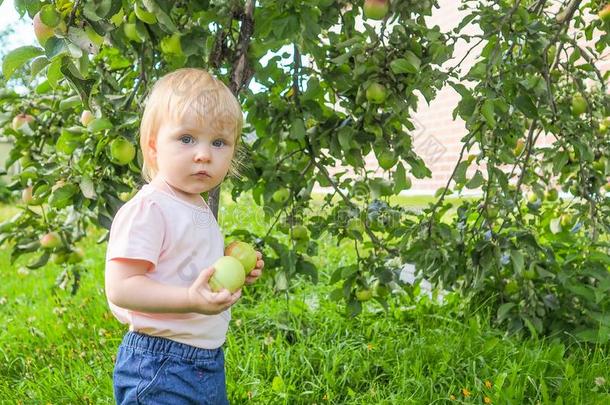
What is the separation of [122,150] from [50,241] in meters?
0.67

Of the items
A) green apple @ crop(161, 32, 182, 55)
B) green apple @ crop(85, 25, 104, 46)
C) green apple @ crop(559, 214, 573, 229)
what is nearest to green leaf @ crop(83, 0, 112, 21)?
green apple @ crop(85, 25, 104, 46)

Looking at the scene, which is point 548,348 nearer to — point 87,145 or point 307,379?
point 307,379

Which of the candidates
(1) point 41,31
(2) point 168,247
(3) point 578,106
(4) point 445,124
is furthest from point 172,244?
(4) point 445,124

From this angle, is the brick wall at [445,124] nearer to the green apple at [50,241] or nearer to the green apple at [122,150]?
the green apple at [50,241]

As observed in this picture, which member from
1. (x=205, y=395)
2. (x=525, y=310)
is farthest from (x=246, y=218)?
(x=205, y=395)

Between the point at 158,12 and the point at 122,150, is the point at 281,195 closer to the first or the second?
the point at 122,150

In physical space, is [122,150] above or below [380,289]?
above

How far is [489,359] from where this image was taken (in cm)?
210

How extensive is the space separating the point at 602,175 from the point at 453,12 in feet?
11.9

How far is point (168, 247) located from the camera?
3.78 feet

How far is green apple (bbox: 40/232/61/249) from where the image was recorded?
2135mm

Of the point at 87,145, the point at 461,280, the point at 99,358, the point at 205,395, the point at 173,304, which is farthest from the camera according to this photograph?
the point at 461,280

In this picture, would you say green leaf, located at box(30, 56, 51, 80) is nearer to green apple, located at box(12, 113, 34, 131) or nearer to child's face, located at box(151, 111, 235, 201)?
child's face, located at box(151, 111, 235, 201)

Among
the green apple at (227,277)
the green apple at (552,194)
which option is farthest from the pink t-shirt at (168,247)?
the green apple at (552,194)
